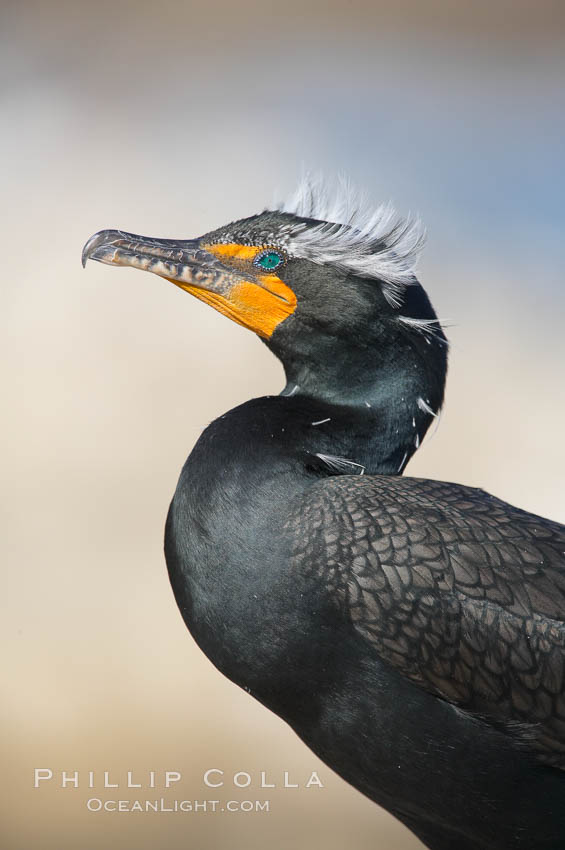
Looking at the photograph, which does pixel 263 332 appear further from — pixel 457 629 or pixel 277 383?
pixel 277 383

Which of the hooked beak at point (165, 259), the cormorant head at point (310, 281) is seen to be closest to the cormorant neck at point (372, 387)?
the cormorant head at point (310, 281)

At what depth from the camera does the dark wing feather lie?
8.68 ft

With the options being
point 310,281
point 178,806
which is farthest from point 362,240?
point 178,806

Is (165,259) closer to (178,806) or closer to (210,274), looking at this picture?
(210,274)

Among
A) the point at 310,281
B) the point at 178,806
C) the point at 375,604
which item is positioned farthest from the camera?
the point at 178,806

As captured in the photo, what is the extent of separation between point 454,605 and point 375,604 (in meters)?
0.19

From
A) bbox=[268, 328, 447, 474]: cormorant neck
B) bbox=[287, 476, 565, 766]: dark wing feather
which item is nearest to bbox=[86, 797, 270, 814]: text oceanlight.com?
bbox=[268, 328, 447, 474]: cormorant neck

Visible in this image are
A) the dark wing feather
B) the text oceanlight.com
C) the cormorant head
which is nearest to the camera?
the dark wing feather

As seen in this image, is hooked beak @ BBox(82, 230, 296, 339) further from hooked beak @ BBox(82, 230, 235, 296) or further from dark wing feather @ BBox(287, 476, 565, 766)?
dark wing feather @ BBox(287, 476, 565, 766)

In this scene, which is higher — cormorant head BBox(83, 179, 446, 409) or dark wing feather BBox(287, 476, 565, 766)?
cormorant head BBox(83, 179, 446, 409)

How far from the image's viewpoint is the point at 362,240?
3.10 meters

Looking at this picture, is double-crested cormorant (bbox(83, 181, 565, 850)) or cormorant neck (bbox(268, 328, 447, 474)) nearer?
double-crested cormorant (bbox(83, 181, 565, 850))

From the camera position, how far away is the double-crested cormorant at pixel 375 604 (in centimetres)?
266

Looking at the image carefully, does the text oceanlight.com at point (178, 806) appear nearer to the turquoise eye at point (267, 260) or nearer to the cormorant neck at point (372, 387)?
the cormorant neck at point (372, 387)
